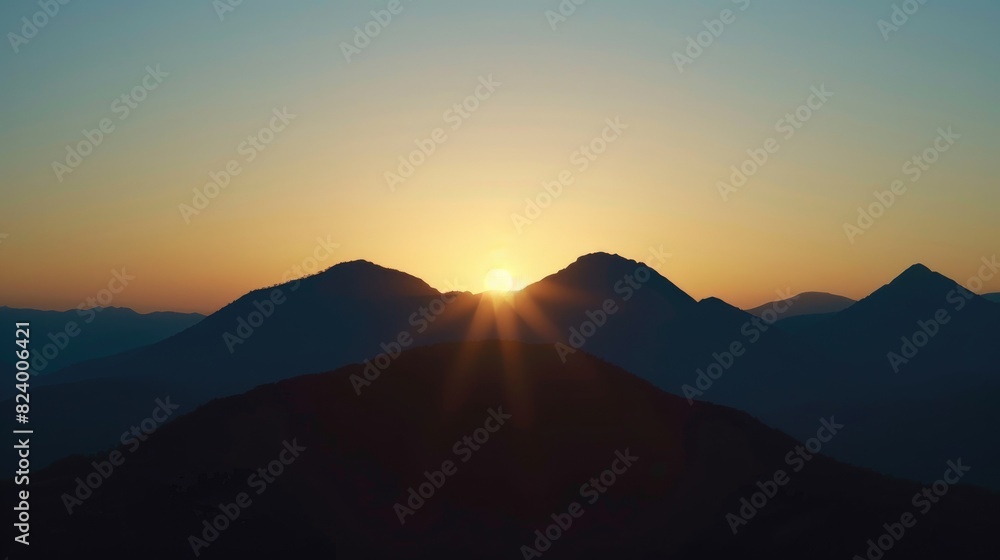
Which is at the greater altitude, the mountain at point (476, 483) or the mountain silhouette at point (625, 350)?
the mountain silhouette at point (625, 350)

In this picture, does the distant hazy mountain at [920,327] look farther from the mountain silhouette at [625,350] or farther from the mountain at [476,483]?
the mountain at [476,483]

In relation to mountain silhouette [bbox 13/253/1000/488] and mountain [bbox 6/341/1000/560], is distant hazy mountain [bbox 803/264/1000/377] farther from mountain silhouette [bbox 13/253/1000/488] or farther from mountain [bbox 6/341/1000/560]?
mountain [bbox 6/341/1000/560]

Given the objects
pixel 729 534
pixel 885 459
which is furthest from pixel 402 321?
pixel 729 534

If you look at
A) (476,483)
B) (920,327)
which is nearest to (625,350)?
(920,327)

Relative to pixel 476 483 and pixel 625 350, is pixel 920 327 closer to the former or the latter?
pixel 625 350

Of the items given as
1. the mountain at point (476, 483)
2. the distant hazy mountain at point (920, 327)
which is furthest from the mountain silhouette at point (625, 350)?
the mountain at point (476, 483)

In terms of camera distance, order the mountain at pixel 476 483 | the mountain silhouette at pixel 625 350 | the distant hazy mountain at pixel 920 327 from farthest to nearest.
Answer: the distant hazy mountain at pixel 920 327 → the mountain silhouette at pixel 625 350 → the mountain at pixel 476 483

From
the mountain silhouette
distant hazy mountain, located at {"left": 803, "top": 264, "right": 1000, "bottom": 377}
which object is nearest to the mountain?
the mountain silhouette

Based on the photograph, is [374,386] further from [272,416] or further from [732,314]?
[732,314]
